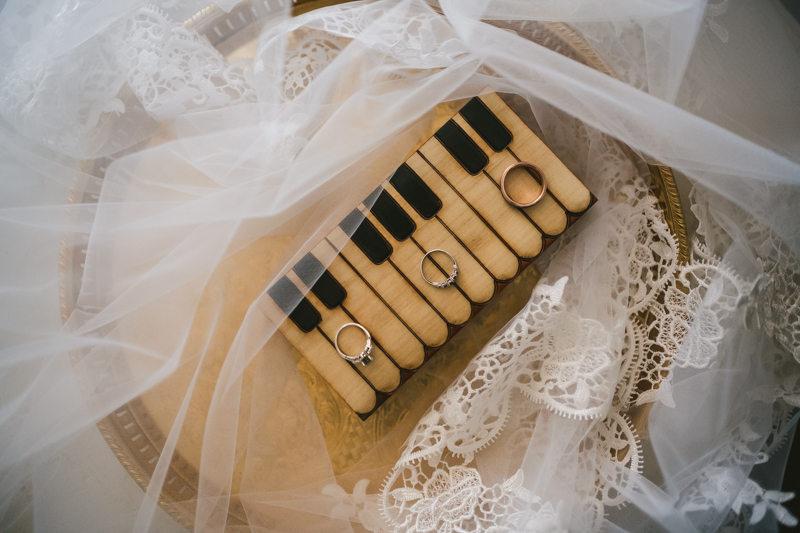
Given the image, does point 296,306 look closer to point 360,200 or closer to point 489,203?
point 360,200

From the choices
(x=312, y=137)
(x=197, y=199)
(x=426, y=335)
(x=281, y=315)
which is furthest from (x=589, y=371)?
(x=197, y=199)

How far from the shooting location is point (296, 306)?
967 millimetres

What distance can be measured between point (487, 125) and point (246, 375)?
0.77 metres

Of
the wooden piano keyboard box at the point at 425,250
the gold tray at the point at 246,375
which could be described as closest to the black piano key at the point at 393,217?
the wooden piano keyboard box at the point at 425,250

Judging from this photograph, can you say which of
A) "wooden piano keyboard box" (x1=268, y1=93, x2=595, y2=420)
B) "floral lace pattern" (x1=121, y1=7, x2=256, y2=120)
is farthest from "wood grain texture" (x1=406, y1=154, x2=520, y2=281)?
"floral lace pattern" (x1=121, y1=7, x2=256, y2=120)

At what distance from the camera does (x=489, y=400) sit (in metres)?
0.96

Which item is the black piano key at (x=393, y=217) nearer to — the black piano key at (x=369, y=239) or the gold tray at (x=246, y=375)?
the black piano key at (x=369, y=239)

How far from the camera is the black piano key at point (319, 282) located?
3.19 ft

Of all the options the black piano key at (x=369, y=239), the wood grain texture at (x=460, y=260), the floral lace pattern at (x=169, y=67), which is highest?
the floral lace pattern at (x=169, y=67)

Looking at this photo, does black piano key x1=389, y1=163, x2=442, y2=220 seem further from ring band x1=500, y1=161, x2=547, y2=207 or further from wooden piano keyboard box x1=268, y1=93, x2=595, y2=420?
ring band x1=500, y1=161, x2=547, y2=207

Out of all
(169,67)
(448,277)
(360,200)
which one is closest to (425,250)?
(448,277)

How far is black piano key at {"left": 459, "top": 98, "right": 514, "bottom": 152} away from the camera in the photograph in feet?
3.21

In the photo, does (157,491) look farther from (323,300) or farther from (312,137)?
(312,137)

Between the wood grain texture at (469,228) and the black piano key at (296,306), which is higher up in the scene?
the black piano key at (296,306)
